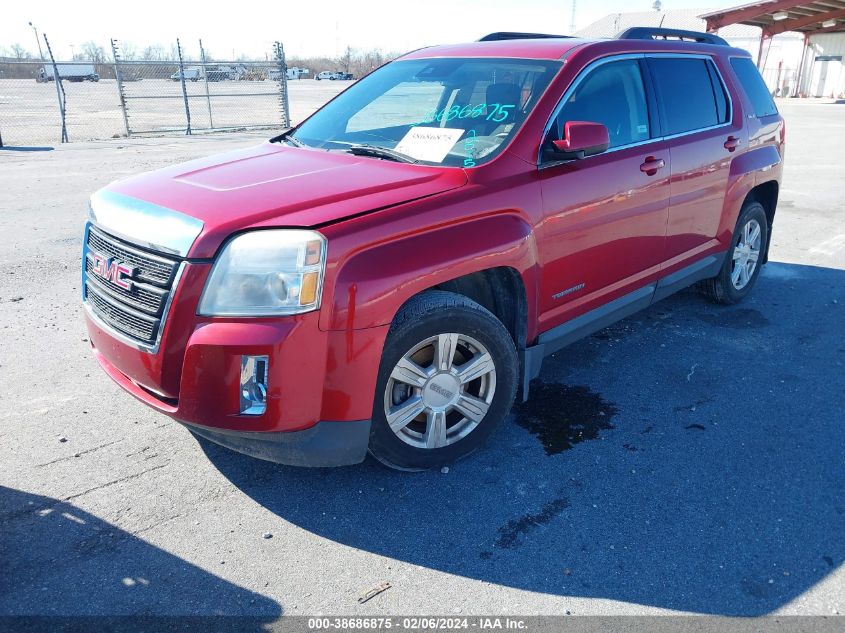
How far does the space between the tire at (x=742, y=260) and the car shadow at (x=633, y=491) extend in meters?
1.00

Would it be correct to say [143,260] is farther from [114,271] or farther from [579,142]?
[579,142]

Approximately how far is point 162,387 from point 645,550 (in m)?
2.09

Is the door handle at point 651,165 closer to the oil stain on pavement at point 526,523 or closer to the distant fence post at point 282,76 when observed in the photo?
the oil stain on pavement at point 526,523

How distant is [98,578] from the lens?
2514 millimetres

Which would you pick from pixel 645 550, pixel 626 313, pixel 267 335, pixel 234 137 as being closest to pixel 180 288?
pixel 267 335

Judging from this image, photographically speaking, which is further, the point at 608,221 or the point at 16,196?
the point at 16,196

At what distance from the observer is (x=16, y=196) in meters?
9.09

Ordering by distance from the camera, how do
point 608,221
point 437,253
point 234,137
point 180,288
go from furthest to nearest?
point 234,137
point 608,221
point 437,253
point 180,288

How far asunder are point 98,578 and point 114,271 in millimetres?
1254

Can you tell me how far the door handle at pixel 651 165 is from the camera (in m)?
3.87

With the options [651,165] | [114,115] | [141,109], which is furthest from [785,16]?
[651,165]

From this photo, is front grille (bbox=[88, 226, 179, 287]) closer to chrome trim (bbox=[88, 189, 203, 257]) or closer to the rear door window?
chrome trim (bbox=[88, 189, 203, 257])

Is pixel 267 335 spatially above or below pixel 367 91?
below

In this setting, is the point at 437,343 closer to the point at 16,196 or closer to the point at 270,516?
the point at 270,516
